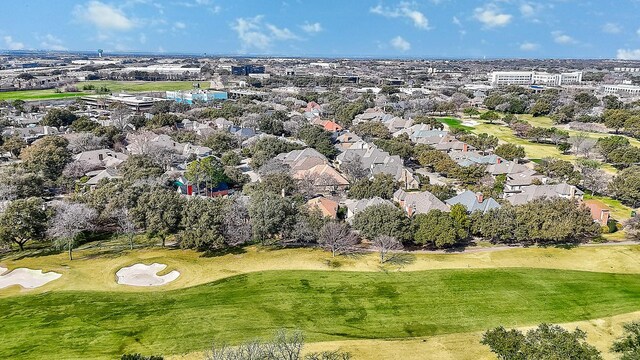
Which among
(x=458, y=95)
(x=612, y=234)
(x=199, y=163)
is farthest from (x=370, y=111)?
(x=612, y=234)

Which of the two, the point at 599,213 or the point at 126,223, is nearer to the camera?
the point at 126,223

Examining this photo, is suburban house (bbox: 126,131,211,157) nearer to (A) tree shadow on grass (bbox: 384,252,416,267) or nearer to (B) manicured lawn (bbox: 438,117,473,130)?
(A) tree shadow on grass (bbox: 384,252,416,267)

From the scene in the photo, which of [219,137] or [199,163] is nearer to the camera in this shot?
[199,163]

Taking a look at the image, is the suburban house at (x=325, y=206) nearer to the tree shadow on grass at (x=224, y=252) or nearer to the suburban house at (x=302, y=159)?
the tree shadow on grass at (x=224, y=252)

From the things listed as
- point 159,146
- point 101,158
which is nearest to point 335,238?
point 159,146

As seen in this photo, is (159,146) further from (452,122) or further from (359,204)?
(452,122)

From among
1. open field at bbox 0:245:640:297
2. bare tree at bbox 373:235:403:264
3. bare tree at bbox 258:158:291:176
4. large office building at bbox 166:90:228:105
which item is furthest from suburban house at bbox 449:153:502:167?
large office building at bbox 166:90:228:105

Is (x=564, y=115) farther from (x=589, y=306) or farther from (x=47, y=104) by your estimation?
(x=47, y=104)
